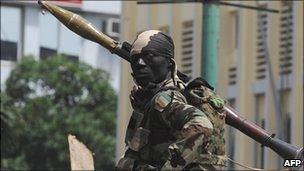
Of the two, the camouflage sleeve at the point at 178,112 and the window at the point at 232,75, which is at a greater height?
the window at the point at 232,75

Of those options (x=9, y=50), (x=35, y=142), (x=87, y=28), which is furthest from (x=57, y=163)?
(x=87, y=28)

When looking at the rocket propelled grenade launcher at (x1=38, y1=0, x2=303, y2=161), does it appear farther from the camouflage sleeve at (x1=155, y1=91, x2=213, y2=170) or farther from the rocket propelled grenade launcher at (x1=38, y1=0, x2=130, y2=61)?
the camouflage sleeve at (x1=155, y1=91, x2=213, y2=170)

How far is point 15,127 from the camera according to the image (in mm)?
27953

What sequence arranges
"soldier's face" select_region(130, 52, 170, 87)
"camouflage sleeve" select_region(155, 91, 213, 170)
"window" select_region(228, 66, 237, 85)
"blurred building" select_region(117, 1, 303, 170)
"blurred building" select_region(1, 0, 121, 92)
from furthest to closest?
"blurred building" select_region(1, 0, 121, 92) → "window" select_region(228, 66, 237, 85) → "blurred building" select_region(117, 1, 303, 170) → "soldier's face" select_region(130, 52, 170, 87) → "camouflage sleeve" select_region(155, 91, 213, 170)

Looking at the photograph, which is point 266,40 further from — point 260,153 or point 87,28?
point 87,28

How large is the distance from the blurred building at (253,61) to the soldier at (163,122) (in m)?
28.6

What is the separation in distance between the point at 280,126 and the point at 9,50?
33689 millimetres

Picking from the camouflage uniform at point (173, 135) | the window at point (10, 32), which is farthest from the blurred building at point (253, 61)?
the camouflage uniform at point (173, 135)

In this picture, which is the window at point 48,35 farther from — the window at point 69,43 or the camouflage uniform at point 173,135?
the camouflage uniform at point 173,135

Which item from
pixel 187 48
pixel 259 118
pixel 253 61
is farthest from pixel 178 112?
pixel 187 48

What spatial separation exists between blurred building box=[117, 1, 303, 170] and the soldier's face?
28663 mm

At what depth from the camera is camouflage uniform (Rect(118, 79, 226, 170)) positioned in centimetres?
865

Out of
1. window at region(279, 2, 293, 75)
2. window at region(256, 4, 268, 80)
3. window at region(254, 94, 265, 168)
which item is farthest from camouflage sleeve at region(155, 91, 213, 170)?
window at region(256, 4, 268, 80)

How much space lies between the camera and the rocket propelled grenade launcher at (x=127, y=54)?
981 cm
